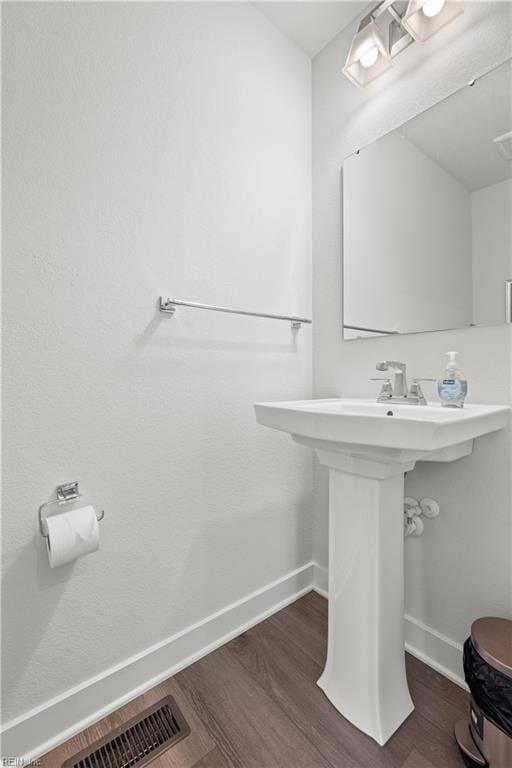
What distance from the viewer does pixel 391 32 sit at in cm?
133

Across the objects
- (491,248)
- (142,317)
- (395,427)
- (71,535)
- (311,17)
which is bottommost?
(71,535)

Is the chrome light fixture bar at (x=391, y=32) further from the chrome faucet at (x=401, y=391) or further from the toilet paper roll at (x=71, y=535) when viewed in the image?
the toilet paper roll at (x=71, y=535)

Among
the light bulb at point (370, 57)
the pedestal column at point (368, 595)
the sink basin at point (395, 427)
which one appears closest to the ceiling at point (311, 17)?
the light bulb at point (370, 57)

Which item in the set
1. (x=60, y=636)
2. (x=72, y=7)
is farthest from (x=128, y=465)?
(x=72, y=7)

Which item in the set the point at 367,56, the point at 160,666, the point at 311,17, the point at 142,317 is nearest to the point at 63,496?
the point at 142,317

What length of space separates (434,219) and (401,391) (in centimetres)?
61

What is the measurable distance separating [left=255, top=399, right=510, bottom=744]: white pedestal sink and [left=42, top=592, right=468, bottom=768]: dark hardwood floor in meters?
0.05

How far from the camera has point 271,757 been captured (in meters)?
0.95

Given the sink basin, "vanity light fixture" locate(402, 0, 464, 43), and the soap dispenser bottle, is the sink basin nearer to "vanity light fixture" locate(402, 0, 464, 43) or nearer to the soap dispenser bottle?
the soap dispenser bottle

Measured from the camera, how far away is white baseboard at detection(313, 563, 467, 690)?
119 cm

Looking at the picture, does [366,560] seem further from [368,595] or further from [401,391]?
[401,391]

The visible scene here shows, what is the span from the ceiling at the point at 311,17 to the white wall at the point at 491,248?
102 centimetres

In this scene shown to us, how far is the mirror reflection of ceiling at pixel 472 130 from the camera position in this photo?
42.3 inches

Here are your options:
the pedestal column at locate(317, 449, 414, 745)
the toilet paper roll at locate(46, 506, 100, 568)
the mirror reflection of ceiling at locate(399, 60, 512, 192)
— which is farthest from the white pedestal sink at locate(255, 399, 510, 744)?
the mirror reflection of ceiling at locate(399, 60, 512, 192)
